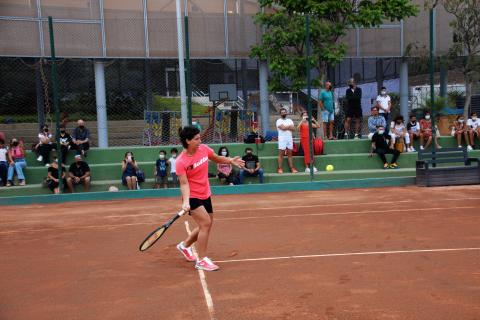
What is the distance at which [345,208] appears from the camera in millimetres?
10172

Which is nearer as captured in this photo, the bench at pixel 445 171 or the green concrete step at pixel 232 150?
the bench at pixel 445 171

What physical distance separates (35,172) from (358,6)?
11.1 meters

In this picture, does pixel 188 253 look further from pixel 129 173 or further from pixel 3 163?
pixel 3 163

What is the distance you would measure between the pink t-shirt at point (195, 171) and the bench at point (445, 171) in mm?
8013

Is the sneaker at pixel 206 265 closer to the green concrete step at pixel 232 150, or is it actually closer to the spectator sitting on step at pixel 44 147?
the green concrete step at pixel 232 150

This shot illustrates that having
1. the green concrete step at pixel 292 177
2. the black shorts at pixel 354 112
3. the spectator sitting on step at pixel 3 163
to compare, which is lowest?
the green concrete step at pixel 292 177

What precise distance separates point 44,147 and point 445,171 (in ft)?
34.4

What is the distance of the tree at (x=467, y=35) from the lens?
53.9 ft

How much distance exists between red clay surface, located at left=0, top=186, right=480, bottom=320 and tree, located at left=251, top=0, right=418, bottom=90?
6.13 meters

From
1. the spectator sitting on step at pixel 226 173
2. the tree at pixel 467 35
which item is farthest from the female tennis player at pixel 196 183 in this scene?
the tree at pixel 467 35

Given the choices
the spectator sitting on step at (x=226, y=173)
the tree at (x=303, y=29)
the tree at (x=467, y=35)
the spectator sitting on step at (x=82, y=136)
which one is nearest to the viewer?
the spectator sitting on step at (x=226, y=173)

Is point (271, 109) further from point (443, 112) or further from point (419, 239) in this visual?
point (419, 239)

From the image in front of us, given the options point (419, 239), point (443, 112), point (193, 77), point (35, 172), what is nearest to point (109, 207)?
point (35, 172)

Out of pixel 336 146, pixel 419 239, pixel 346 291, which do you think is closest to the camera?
pixel 346 291
